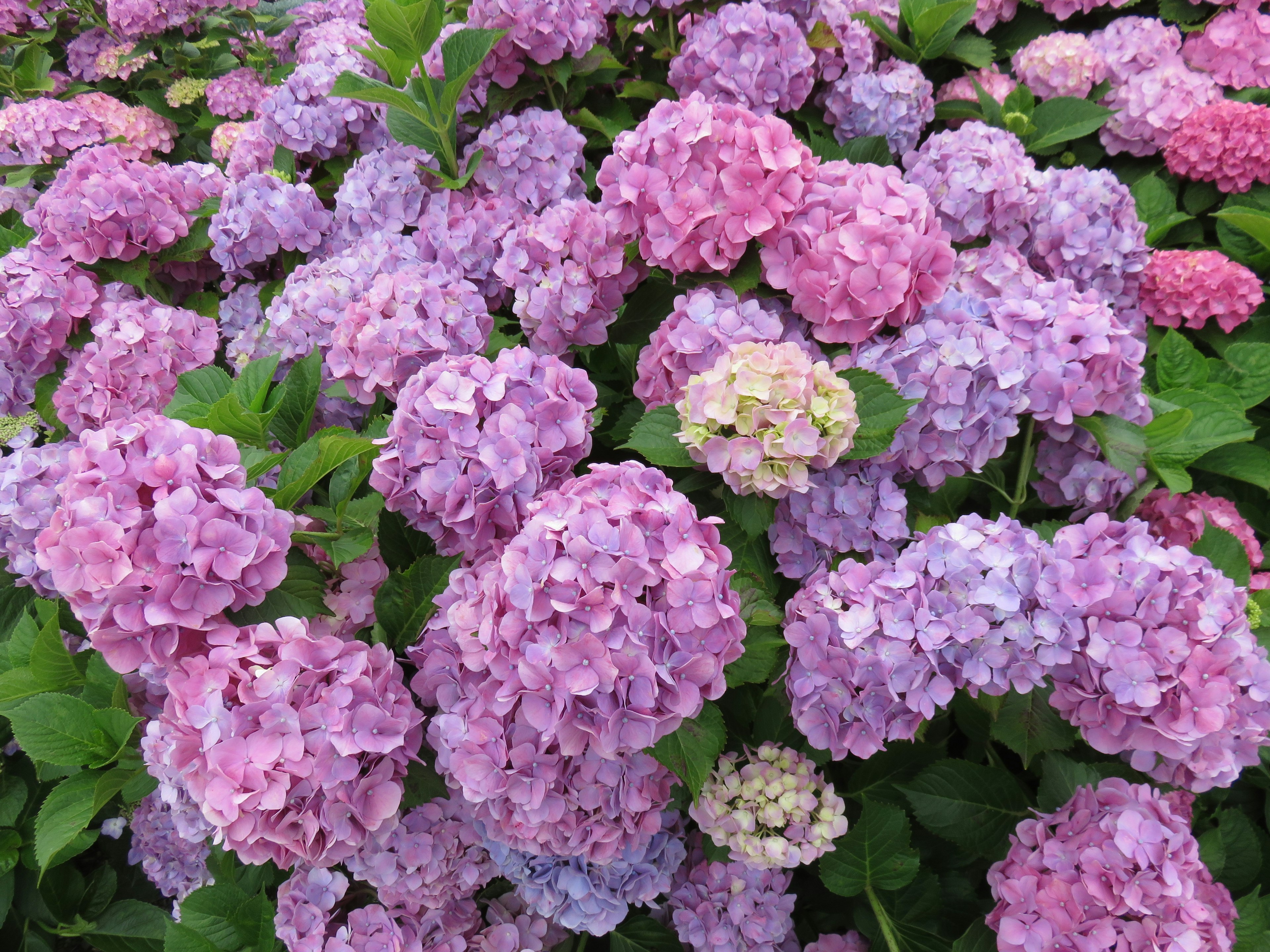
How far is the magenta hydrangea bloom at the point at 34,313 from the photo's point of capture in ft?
7.38

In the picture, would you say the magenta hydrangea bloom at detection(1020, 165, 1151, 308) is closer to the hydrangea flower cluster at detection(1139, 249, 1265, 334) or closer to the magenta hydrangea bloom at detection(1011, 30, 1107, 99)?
the hydrangea flower cluster at detection(1139, 249, 1265, 334)

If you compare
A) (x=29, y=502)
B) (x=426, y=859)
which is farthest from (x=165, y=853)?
(x=426, y=859)

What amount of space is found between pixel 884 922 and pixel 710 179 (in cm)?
170

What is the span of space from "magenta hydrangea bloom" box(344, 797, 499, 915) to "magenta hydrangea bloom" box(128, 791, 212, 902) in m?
0.79

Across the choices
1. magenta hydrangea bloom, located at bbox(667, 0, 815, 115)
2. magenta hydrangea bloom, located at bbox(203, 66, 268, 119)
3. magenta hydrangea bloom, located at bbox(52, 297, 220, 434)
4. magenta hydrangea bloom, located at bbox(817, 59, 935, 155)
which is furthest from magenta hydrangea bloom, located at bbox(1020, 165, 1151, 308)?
magenta hydrangea bloom, located at bbox(203, 66, 268, 119)

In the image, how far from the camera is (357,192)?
7.88 ft

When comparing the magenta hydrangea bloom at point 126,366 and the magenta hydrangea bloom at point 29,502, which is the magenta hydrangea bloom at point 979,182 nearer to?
the magenta hydrangea bloom at point 126,366

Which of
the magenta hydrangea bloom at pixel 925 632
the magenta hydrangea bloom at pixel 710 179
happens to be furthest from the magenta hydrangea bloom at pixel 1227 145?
the magenta hydrangea bloom at pixel 925 632

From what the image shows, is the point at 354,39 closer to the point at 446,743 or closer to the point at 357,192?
the point at 357,192

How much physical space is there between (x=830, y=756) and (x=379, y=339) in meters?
1.40

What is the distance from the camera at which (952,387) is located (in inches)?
65.3

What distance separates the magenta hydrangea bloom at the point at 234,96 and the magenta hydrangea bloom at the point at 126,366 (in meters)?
1.58

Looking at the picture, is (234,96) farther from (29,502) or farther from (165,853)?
(165,853)

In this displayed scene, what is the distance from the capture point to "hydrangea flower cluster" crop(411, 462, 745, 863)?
1270mm
